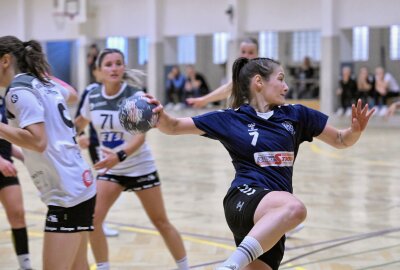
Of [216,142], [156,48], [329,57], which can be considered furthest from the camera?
[156,48]

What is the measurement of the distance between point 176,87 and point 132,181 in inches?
841

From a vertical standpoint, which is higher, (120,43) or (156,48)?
(120,43)

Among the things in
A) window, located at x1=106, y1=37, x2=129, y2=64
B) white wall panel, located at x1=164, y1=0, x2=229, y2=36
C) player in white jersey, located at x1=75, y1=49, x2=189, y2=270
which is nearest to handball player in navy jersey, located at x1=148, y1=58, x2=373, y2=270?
player in white jersey, located at x1=75, y1=49, x2=189, y2=270

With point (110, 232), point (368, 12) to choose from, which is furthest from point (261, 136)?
point (368, 12)

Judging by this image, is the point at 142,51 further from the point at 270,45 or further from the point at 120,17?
the point at 270,45

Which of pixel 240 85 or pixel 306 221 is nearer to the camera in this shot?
pixel 240 85

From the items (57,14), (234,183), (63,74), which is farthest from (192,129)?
(63,74)

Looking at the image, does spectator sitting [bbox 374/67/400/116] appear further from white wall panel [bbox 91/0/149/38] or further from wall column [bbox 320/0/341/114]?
white wall panel [bbox 91/0/149/38]

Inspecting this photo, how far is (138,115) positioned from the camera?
3.55 m

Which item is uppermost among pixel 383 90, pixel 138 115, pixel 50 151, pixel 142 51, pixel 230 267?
pixel 142 51

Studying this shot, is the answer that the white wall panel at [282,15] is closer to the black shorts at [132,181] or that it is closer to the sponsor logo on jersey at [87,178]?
the black shorts at [132,181]

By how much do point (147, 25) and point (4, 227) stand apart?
2100 centimetres

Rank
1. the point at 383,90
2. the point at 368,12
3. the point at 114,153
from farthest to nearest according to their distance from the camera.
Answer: the point at 368,12 < the point at 383,90 < the point at 114,153

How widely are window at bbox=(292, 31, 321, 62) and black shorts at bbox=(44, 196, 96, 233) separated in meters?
27.0
